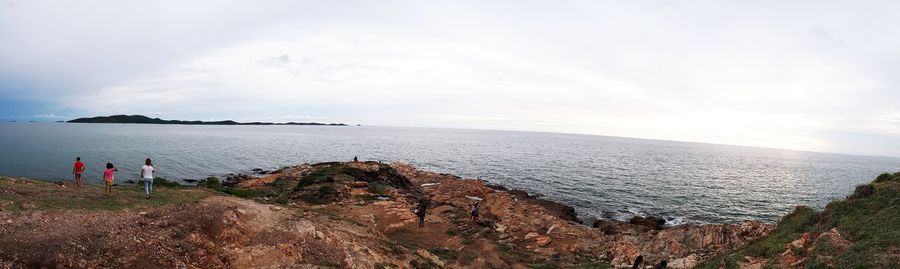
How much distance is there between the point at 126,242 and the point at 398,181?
33.5 metres

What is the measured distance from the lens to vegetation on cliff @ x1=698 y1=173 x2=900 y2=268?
15.2 metres

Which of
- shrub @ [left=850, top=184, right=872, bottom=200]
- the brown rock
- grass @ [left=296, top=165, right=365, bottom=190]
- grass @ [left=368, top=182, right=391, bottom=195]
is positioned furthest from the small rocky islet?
grass @ [left=296, top=165, right=365, bottom=190]

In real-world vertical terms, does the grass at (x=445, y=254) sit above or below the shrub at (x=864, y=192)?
below

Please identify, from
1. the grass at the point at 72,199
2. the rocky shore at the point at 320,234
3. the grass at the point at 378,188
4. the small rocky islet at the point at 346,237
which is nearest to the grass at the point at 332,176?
the rocky shore at the point at 320,234

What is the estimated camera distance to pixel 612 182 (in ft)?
220

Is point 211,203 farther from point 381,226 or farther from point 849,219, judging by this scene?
point 849,219

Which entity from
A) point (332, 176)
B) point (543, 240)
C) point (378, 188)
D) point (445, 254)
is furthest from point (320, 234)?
point (332, 176)

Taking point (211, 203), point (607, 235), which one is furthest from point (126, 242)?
point (607, 235)

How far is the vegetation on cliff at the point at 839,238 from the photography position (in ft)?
50.0

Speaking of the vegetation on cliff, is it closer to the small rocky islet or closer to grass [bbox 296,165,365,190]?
the small rocky islet

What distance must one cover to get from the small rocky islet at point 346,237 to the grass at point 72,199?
0.05 m

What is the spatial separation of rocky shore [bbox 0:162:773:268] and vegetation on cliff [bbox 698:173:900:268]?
3.27 meters

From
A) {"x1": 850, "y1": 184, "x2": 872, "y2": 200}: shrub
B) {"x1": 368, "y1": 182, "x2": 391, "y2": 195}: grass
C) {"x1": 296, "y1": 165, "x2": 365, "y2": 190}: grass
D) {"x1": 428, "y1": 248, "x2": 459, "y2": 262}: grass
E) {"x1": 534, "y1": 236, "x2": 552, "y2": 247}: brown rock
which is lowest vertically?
{"x1": 534, "y1": 236, "x2": 552, "y2": 247}: brown rock

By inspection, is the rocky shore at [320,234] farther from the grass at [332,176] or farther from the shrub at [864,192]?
the shrub at [864,192]
